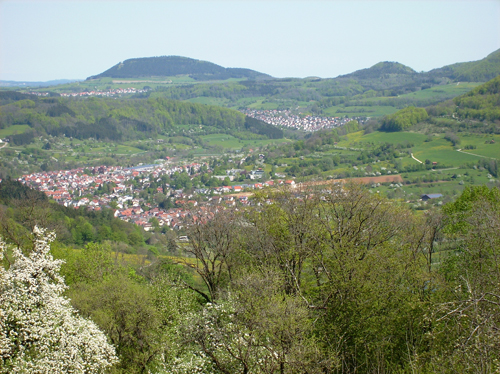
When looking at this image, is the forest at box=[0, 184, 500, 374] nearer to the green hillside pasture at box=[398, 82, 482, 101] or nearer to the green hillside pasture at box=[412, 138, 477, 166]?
the green hillside pasture at box=[412, 138, 477, 166]

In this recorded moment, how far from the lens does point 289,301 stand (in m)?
10.7

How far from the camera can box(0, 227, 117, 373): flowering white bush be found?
→ 1180 cm

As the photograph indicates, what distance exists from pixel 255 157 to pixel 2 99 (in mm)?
79073

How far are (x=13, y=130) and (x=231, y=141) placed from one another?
52604 millimetres

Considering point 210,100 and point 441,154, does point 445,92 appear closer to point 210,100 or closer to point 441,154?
point 441,154

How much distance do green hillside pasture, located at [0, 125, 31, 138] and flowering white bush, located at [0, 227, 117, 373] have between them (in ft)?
325

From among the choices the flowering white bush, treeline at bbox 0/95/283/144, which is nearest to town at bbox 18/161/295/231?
treeline at bbox 0/95/283/144

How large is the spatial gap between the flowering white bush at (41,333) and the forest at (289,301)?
0.17ft

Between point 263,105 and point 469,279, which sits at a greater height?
point 469,279

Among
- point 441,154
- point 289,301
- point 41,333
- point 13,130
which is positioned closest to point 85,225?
point 41,333

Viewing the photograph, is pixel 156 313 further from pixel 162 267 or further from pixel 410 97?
pixel 410 97

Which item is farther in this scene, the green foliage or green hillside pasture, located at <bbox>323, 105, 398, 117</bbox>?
green hillside pasture, located at <bbox>323, 105, 398, 117</bbox>

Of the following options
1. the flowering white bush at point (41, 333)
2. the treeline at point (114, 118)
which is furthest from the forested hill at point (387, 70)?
the flowering white bush at point (41, 333)

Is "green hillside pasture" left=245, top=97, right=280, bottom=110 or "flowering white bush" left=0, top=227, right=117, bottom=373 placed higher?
"flowering white bush" left=0, top=227, right=117, bottom=373
